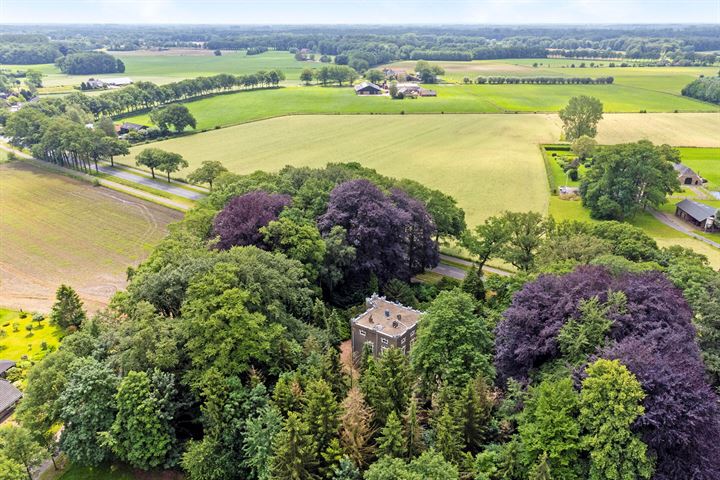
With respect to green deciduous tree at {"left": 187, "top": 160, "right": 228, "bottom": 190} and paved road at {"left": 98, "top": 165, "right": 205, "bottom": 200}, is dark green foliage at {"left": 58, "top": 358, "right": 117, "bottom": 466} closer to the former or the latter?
→ green deciduous tree at {"left": 187, "top": 160, "right": 228, "bottom": 190}

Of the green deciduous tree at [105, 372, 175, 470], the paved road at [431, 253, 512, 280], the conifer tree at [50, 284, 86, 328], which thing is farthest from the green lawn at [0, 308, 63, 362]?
the paved road at [431, 253, 512, 280]

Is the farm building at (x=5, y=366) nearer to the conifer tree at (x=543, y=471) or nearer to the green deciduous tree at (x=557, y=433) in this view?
the green deciduous tree at (x=557, y=433)

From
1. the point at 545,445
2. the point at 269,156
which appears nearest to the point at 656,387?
the point at 545,445

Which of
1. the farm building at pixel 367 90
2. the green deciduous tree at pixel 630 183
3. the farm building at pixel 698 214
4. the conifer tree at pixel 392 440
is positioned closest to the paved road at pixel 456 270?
the green deciduous tree at pixel 630 183

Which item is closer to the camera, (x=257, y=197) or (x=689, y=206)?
(x=257, y=197)

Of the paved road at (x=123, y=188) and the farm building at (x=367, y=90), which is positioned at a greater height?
the farm building at (x=367, y=90)

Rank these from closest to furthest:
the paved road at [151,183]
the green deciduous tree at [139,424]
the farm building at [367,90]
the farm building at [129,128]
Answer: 1. the green deciduous tree at [139,424]
2. the paved road at [151,183]
3. the farm building at [129,128]
4. the farm building at [367,90]

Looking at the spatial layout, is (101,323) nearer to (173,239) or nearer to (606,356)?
(173,239)
